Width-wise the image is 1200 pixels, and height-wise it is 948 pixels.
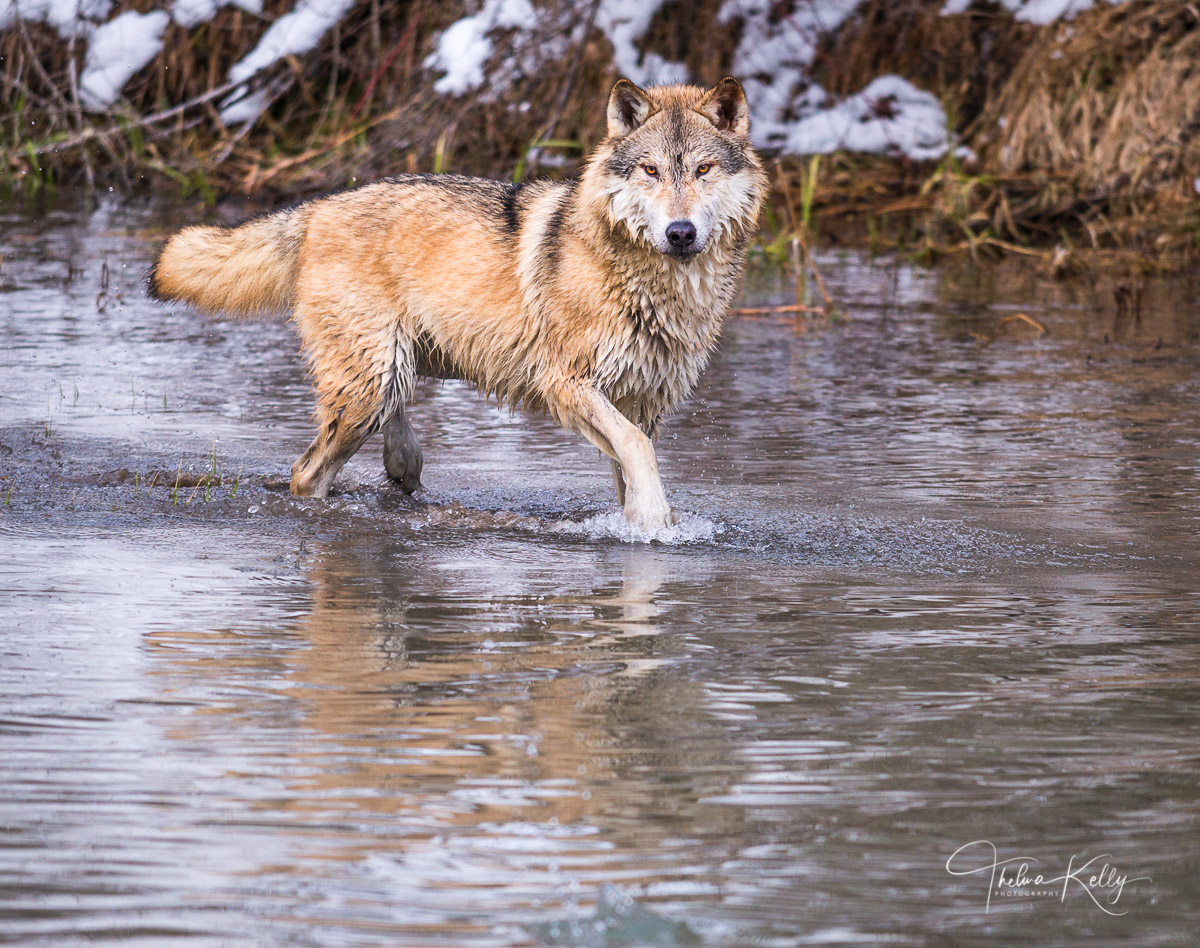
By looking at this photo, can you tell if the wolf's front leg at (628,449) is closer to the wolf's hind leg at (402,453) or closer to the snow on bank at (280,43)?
the wolf's hind leg at (402,453)

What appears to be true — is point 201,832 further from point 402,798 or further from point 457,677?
point 457,677

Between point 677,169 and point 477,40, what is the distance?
9288mm

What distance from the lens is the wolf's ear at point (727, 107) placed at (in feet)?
19.6

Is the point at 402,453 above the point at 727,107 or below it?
below

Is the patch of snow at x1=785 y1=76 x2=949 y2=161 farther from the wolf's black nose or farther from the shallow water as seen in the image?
the wolf's black nose

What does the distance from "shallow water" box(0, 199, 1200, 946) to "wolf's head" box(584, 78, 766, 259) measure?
1.06m

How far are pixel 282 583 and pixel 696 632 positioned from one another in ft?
4.36

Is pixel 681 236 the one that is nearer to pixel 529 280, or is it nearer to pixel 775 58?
pixel 529 280

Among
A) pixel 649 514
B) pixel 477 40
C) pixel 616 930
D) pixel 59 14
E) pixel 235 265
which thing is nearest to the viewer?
pixel 616 930

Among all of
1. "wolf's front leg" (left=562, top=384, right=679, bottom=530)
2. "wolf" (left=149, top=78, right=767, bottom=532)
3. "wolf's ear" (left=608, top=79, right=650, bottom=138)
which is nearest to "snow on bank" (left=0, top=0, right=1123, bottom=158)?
"wolf" (left=149, top=78, right=767, bottom=532)

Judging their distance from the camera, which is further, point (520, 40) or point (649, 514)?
point (520, 40)

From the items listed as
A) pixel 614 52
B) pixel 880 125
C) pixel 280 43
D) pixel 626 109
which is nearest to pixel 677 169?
pixel 626 109

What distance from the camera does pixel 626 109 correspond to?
6062mm

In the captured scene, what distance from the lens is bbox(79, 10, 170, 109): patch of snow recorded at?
1569 cm
